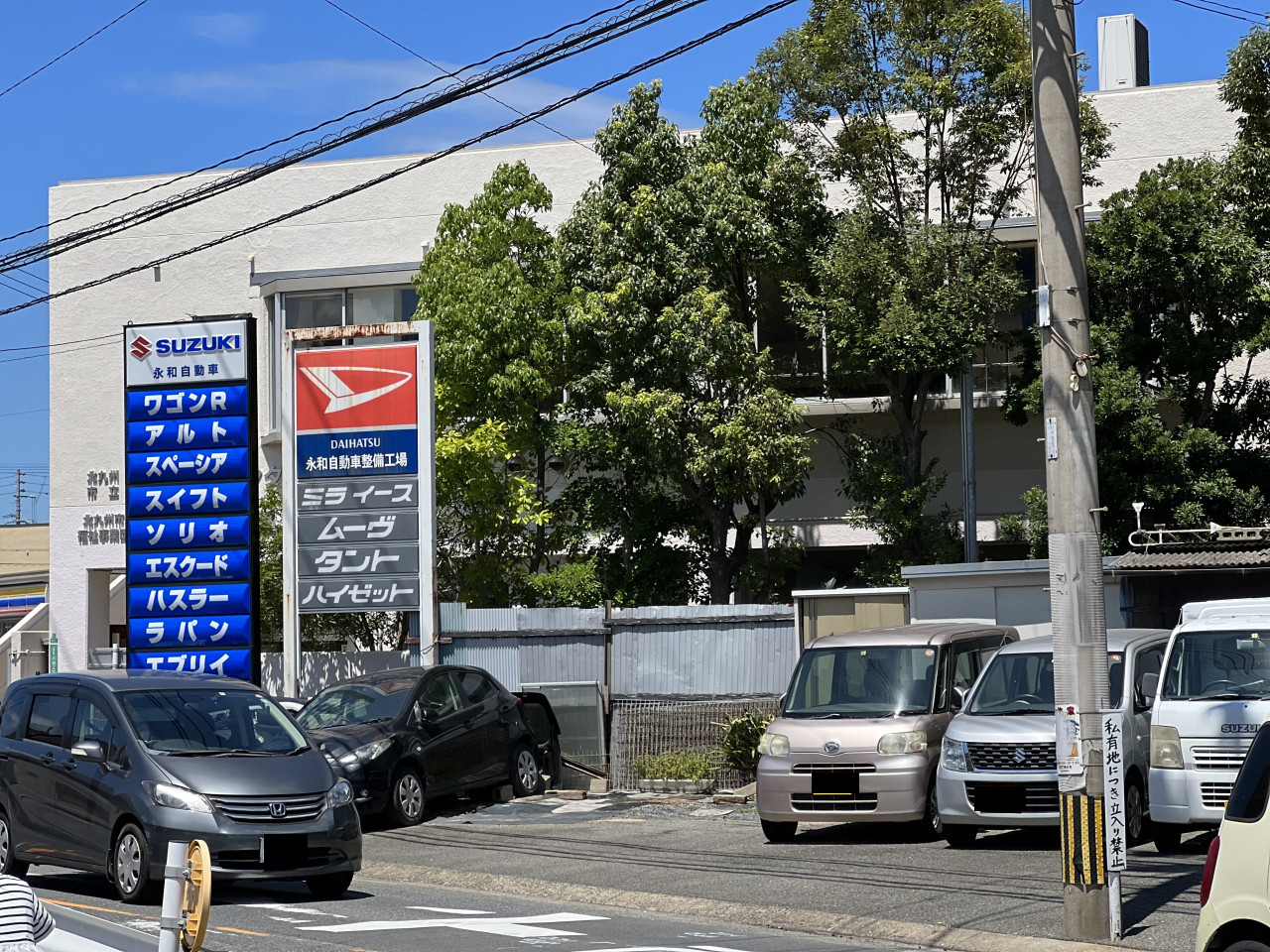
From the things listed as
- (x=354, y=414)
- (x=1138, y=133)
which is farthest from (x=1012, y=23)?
(x=354, y=414)

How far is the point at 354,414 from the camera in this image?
72.6 ft

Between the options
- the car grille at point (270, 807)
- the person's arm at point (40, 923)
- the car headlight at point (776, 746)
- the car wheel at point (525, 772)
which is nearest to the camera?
the person's arm at point (40, 923)

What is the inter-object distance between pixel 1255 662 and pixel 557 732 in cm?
954

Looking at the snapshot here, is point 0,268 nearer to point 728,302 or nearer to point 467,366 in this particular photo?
point 467,366

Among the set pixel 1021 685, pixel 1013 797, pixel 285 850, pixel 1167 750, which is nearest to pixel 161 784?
pixel 285 850

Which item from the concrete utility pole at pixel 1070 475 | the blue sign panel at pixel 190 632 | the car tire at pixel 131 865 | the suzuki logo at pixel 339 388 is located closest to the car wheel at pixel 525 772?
the blue sign panel at pixel 190 632

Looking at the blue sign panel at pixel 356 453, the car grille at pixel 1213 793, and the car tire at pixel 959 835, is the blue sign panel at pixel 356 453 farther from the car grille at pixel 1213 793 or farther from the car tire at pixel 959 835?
the car grille at pixel 1213 793

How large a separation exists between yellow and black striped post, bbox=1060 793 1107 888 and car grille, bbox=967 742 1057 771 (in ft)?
13.3

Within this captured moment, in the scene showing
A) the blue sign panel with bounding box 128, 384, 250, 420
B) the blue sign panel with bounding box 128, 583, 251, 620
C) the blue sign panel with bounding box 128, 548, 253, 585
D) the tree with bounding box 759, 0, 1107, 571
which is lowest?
the blue sign panel with bounding box 128, 583, 251, 620

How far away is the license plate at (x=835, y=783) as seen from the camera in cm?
1507

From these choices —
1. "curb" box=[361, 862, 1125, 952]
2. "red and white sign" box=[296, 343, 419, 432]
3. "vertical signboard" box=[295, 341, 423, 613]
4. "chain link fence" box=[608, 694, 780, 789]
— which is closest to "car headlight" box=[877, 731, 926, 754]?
"curb" box=[361, 862, 1125, 952]

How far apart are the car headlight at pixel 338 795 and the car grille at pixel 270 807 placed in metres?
0.12

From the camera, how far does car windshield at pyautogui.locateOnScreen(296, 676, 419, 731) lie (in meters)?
18.0

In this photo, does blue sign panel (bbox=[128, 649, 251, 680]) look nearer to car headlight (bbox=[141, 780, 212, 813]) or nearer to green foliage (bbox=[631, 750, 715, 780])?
green foliage (bbox=[631, 750, 715, 780])
